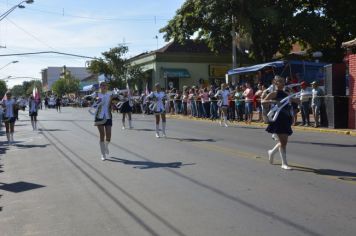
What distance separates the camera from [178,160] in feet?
41.4

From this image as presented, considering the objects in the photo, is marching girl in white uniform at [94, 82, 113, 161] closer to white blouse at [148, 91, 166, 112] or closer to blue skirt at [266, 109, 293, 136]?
blue skirt at [266, 109, 293, 136]

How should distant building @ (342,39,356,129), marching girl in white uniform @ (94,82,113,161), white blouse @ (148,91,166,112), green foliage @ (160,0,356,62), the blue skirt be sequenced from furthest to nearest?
green foliage @ (160,0,356,62) < distant building @ (342,39,356,129) < white blouse @ (148,91,166,112) < marching girl in white uniform @ (94,82,113,161) < the blue skirt

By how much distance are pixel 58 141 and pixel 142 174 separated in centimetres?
860

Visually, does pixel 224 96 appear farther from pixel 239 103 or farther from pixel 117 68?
pixel 117 68

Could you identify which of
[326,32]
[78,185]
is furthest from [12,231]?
[326,32]

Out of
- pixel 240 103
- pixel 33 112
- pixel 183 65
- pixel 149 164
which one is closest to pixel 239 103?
pixel 240 103

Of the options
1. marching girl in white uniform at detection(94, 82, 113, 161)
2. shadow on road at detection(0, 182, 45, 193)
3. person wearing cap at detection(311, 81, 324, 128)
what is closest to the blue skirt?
marching girl in white uniform at detection(94, 82, 113, 161)

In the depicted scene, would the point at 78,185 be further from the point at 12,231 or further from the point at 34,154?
the point at 34,154

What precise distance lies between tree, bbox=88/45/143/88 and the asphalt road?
40.7m

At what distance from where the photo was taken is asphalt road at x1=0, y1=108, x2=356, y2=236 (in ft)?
22.2

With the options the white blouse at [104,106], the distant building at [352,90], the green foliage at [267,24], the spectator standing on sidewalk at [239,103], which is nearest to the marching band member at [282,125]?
the white blouse at [104,106]

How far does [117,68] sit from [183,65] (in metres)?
7.85

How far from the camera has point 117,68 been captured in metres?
57.5

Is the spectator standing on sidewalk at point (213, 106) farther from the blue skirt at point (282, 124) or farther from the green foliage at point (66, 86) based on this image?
the green foliage at point (66, 86)
